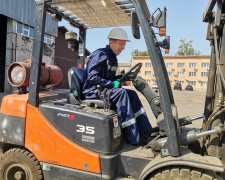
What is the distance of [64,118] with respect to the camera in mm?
3107

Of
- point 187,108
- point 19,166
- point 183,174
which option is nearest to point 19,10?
point 187,108

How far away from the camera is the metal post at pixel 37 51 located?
123 inches

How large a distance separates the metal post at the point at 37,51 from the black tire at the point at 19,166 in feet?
2.52

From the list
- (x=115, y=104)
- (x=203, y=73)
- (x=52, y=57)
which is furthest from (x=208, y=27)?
(x=203, y=73)

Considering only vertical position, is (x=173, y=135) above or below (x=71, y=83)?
below

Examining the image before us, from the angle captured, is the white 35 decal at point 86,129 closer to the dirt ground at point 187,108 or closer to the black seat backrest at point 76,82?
the black seat backrest at point 76,82

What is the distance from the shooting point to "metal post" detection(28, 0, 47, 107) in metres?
3.13

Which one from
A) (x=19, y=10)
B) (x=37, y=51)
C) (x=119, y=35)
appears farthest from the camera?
(x=19, y=10)

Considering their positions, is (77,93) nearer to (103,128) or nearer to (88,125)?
(88,125)

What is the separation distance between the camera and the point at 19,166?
3398mm

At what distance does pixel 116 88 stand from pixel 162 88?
0.81 meters

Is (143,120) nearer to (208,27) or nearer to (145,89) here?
(145,89)

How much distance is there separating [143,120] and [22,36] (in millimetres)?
17003

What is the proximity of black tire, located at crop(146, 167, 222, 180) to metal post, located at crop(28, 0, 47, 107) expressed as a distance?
187 cm
